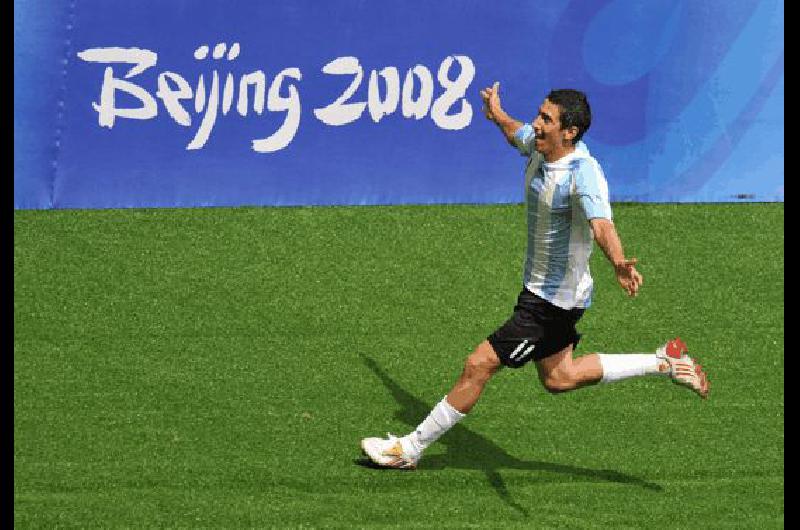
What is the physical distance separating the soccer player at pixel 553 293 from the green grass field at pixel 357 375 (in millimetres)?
529

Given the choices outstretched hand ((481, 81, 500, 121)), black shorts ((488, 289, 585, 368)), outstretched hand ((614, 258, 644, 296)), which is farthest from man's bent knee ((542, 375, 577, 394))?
outstretched hand ((481, 81, 500, 121))

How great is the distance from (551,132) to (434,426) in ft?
6.26

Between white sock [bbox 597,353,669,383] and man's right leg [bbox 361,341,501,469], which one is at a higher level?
white sock [bbox 597,353,669,383]

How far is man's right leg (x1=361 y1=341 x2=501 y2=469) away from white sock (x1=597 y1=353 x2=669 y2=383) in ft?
2.42

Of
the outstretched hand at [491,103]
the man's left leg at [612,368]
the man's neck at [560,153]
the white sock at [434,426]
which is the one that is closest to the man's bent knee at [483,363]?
the white sock at [434,426]

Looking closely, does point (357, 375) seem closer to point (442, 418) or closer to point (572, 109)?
point (442, 418)

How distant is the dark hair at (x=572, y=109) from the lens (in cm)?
877

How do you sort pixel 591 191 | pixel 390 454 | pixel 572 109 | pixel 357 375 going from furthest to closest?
pixel 357 375 → pixel 390 454 → pixel 572 109 → pixel 591 191

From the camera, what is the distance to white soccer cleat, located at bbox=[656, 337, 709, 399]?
933 cm

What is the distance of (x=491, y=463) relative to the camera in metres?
9.51

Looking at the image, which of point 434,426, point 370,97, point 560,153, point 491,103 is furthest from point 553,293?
point 370,97

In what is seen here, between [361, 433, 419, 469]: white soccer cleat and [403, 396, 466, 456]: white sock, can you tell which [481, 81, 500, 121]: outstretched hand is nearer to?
[403, 396, 466, 456]: white sock

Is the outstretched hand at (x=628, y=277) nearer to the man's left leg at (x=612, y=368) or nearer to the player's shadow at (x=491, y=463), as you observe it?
the man's left leg at (x=612, y=368)

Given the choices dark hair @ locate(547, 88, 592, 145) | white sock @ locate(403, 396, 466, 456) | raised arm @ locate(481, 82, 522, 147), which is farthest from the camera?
raised arm @ locate(481, 82, 522, 147)
